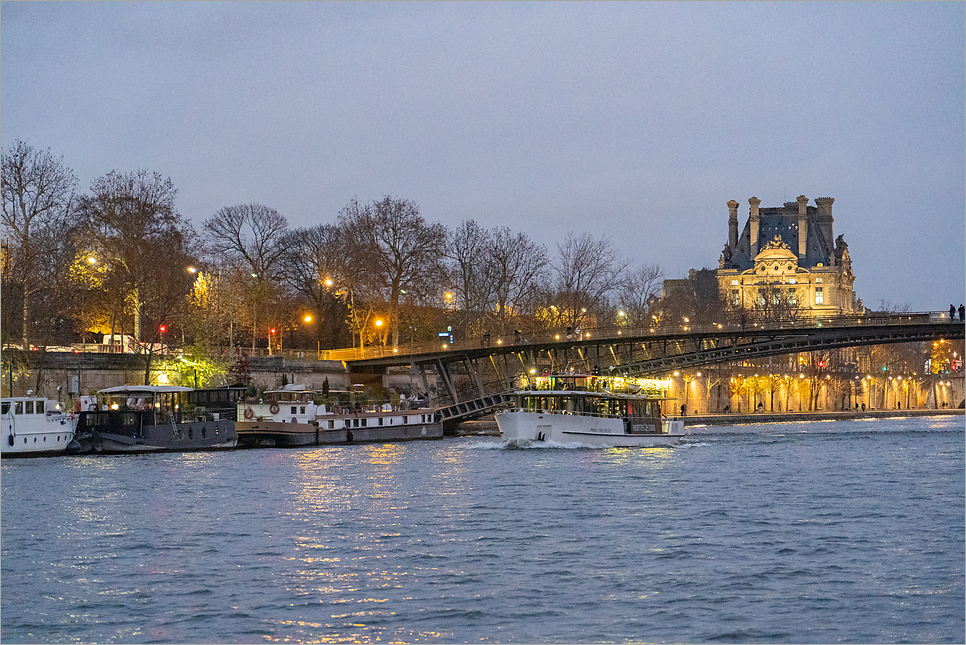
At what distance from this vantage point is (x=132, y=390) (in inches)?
2247

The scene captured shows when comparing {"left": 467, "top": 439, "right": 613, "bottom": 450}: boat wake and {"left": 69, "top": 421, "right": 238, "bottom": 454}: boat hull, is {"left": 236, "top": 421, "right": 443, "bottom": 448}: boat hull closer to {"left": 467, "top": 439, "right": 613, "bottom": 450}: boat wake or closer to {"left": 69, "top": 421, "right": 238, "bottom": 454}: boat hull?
{"left": 69, "top": 421, "right": 238, "bottom": 454}: boat hull

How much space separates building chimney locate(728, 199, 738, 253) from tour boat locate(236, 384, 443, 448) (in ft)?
359

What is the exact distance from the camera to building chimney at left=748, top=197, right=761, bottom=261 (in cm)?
16862

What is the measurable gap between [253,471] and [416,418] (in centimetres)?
2548

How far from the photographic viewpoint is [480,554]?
2588 cm

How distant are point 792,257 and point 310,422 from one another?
115488mm

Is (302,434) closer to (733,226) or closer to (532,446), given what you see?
(532,446)

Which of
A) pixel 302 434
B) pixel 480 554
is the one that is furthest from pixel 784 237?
pixel 480 554

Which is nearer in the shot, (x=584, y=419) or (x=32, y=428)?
(x=32, y=428)

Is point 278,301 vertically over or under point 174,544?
over

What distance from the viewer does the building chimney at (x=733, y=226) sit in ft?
561

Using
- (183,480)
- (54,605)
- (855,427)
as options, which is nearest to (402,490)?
(183,480)

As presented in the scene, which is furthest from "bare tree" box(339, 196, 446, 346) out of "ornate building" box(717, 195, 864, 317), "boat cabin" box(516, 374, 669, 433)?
"ornate building" box(717, 195, 864, 317)

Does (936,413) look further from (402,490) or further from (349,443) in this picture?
(402,490)
